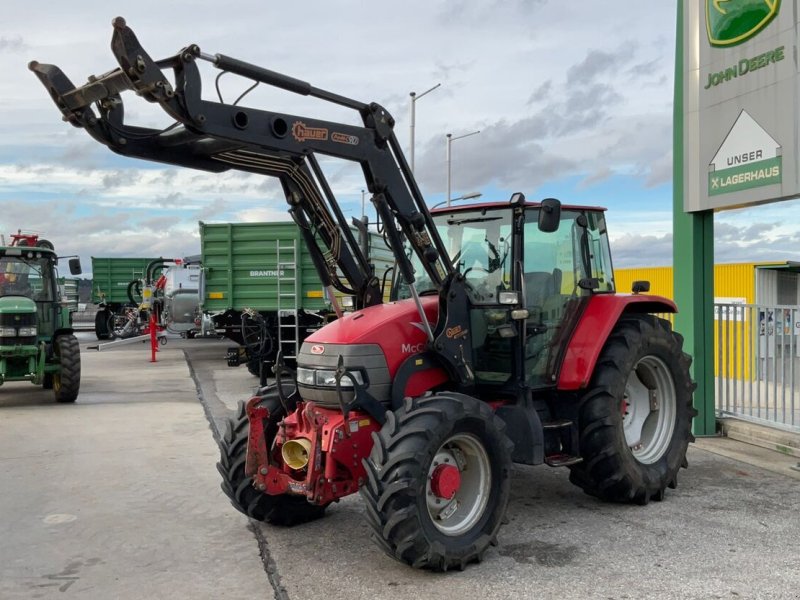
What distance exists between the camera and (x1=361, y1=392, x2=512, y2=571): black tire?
4.05 meters

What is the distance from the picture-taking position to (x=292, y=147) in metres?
4.35

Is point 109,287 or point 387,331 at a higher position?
point 109,287

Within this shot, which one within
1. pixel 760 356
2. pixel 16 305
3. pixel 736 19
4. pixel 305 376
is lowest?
pixel 760 356

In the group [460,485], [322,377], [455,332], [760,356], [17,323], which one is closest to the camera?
[460,485]

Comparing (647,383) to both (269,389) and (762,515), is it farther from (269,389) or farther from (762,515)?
(269,389)

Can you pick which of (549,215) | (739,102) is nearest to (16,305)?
(549,215)

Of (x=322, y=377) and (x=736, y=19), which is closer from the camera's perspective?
(x=322, y=377)

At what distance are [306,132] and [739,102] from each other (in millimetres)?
4900

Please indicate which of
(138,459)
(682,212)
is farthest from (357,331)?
(682,212)

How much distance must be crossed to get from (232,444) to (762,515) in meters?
3.71

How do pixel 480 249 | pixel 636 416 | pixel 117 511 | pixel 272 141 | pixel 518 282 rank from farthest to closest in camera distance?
pixel 636 416 → pixel 117 511 → pixel 480 249 → pixel 518 282 → pixel 272 141

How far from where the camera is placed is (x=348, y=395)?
454 centimetres

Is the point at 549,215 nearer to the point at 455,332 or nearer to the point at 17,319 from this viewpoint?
the point at 455,332

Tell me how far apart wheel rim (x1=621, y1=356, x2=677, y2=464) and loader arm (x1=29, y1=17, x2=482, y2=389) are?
1.77 meters
